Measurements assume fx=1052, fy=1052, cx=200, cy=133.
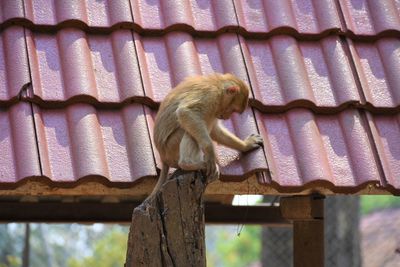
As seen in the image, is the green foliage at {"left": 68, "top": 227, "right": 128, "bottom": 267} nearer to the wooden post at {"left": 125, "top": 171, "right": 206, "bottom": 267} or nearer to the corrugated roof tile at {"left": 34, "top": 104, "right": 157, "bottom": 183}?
the corrugated roof tile at {"left": 34, "top": 104, "right": 157, "bottom": 183}

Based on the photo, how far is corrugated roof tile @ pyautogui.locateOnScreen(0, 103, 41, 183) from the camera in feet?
17.5

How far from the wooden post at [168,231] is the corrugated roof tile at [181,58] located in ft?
4.90

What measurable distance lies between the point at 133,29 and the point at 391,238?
607cm

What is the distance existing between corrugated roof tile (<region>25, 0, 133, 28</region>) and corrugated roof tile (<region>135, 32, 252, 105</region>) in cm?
21

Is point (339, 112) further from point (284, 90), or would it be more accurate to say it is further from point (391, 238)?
point (391, 238)

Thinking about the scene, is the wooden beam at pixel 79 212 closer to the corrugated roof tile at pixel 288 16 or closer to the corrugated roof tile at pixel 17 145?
the corrugated roof tile at pixel 17 145

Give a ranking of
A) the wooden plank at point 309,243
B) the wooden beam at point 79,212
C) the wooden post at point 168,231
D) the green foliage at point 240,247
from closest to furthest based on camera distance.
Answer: the wooden post at point 168,231, the wooden plank at point 309,243, the wooden beam at point 79,212, the green foliage at point 240,247

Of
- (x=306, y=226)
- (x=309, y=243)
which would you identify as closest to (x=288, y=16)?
(x=306, y=226)

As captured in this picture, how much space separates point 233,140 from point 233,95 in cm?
27

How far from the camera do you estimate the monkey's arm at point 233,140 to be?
560 cm

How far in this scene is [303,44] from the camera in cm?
641

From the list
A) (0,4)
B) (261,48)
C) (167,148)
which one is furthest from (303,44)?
(0,4)

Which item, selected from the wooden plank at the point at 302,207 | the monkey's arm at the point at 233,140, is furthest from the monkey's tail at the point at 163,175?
the wooden plank at the point at 302,207

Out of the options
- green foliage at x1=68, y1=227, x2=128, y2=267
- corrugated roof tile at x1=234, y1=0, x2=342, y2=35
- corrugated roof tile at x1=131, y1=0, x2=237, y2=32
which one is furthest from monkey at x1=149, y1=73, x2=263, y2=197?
green foliage at x1=68, y1=227, x2=128, y2=267
